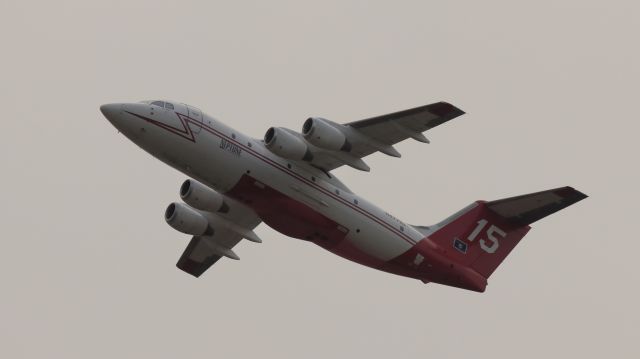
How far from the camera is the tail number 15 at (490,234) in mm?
38125

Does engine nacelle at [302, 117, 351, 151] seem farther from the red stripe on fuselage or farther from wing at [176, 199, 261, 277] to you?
wing at [176, 199, 261, 277]

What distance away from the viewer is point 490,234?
3819cm

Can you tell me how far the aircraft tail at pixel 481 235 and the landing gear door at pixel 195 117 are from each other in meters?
8.45

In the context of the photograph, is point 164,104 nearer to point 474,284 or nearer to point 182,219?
point 182,219

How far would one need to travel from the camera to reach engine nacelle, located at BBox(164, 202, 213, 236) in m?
37.4

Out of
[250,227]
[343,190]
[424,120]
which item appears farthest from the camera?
[250,227]

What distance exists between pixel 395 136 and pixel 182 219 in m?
7.80

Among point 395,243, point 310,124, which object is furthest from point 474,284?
point 310,124

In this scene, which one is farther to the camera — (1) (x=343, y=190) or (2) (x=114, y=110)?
(1) (x=343, y=190)

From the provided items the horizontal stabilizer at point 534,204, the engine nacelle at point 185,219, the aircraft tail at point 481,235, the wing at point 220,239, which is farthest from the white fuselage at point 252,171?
the horizontal stabilizer at point 534,204

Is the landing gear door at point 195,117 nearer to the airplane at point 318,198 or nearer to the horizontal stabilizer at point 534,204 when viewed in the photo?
the airplane at point 318,198

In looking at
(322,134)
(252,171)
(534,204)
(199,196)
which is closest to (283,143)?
(322,134)

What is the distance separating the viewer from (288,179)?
34562 mm

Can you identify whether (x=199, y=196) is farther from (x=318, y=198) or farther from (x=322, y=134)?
(x=322, y=134)
